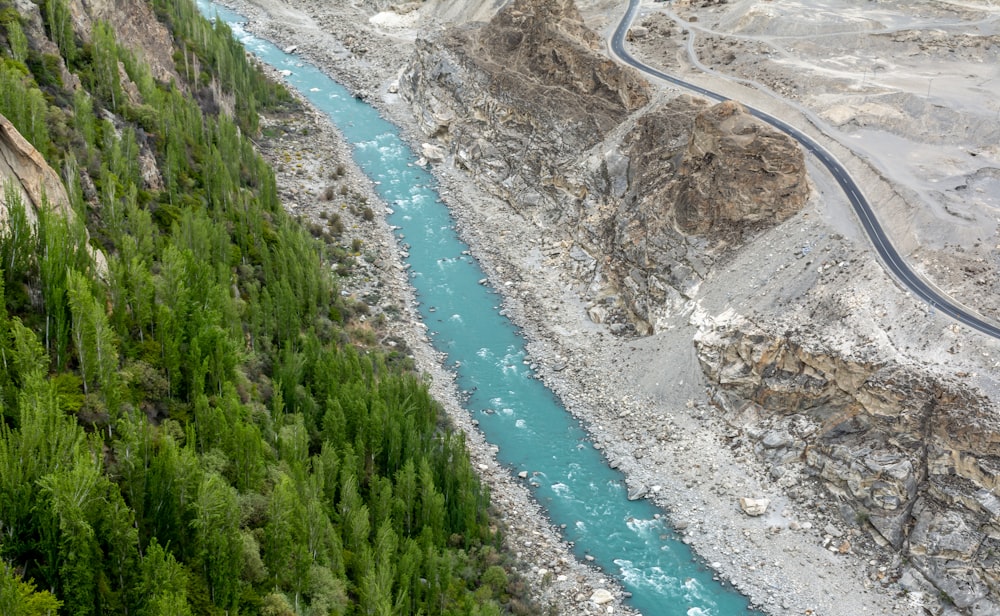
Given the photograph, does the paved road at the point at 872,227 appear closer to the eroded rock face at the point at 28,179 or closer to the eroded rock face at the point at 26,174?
the eroded rock face at the point at 28,179

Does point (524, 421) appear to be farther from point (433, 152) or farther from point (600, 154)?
point (433, 152)

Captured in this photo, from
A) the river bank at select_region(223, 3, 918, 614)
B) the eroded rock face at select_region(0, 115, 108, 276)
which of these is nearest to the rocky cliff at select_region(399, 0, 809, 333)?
the river bank at select_region(223, 3, 918, 614)

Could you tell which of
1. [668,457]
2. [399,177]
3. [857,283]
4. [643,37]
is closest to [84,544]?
[668,457]

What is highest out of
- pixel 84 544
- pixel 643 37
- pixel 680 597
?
pixel 643 37

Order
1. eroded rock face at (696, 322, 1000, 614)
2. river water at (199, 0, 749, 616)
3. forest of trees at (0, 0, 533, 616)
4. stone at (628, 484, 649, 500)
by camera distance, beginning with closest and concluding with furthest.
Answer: forest of trees at (0, 0, 533, 616) < eroded rock face at (696, 322, 1000, 614) < river water at (199, 0, 749, 616) < stone at (628, 484, 649, 500)

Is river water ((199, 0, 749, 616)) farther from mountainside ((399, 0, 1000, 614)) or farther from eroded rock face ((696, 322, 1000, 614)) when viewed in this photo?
eroded rock face ((696, 322, 1000, 614))

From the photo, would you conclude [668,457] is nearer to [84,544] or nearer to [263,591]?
[263,591]

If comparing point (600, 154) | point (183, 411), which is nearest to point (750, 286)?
point (600, 154)
